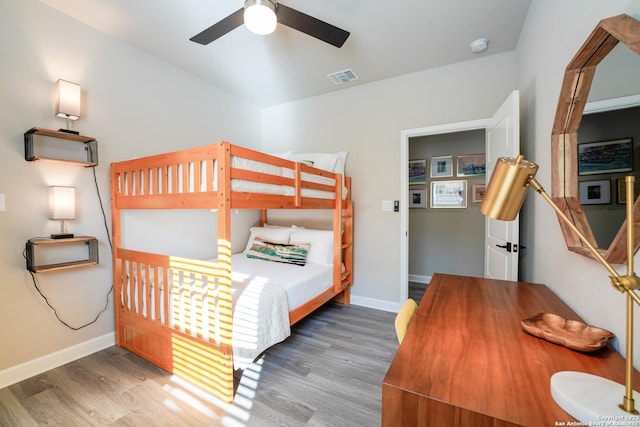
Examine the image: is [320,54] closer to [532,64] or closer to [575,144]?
[532,64]

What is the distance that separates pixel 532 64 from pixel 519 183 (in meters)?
1.89

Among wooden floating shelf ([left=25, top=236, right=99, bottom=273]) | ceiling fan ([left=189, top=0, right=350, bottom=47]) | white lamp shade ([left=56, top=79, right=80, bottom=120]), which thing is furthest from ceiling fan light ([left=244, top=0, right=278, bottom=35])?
wooden floating shelf ([left=25, top=236, right=99, bottom=273])

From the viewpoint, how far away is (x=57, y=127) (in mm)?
2021

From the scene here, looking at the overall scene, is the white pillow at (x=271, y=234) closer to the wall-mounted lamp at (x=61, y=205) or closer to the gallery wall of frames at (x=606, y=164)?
the wall-mounted lamp at (x=61, y=205)

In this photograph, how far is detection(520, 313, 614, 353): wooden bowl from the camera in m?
0.84

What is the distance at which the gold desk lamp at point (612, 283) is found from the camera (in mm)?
526

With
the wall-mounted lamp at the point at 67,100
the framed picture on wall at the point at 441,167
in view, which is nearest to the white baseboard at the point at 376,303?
the framed picture on wall at the point at 441,167

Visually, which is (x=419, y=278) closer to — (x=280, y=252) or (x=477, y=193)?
(x=477, y=193)

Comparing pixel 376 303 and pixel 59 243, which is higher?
pixel 59 243

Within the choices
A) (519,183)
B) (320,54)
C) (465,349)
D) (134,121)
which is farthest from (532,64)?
(134,121)

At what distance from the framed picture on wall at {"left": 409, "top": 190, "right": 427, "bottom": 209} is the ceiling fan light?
328 cm

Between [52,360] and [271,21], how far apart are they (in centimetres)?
281

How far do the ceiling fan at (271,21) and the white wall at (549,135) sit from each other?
115 cm


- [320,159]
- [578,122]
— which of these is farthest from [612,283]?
[320,159]
